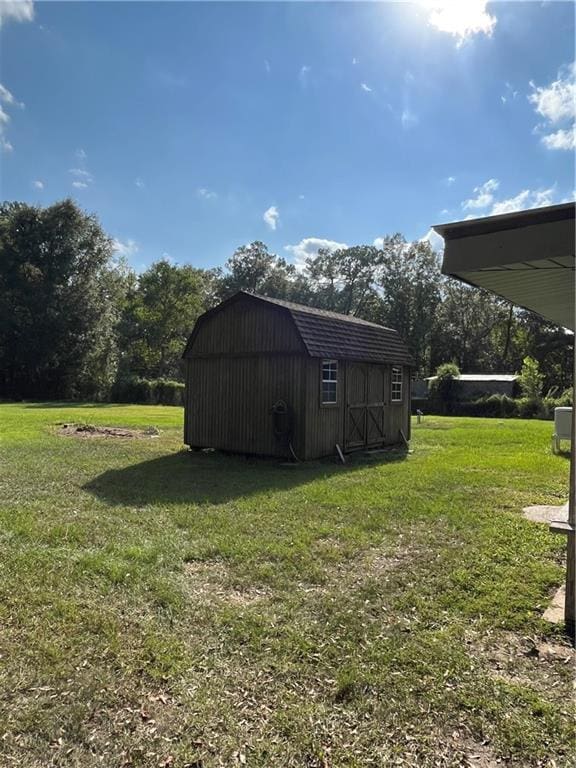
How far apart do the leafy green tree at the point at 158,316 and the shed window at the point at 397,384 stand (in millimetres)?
29947

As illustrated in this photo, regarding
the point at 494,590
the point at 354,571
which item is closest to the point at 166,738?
the point at 354,571

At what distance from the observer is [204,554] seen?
4434 mm

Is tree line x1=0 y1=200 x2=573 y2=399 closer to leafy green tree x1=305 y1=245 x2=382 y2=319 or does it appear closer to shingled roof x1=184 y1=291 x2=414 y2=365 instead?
leafy green tree x1=305 y1=245 x2=382 y2=319

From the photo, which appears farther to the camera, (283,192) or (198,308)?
(198,308)

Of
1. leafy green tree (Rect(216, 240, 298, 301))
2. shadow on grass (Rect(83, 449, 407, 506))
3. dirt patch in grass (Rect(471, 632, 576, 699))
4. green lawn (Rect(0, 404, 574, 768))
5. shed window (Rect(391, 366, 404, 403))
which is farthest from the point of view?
leafy green tree (Rect(216, 240, 298, 301))

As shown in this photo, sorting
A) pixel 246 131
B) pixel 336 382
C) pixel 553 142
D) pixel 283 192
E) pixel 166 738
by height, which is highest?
pixel 283 192

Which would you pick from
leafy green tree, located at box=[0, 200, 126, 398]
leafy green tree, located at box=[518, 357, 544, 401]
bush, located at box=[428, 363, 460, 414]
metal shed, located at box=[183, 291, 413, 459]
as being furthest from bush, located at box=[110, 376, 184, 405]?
leafy green tree, located at box=[518, 357, 544, 401]

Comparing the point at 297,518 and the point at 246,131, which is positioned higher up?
the point at 246,131

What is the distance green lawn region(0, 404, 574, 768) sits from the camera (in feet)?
7.02

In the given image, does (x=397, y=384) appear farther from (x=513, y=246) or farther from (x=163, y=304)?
(x=163, y=304)

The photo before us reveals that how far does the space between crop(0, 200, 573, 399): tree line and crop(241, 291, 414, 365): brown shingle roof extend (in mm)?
22908

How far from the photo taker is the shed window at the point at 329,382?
1020 cm

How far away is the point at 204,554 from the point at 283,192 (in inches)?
687

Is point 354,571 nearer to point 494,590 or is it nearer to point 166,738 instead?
point 494,590
